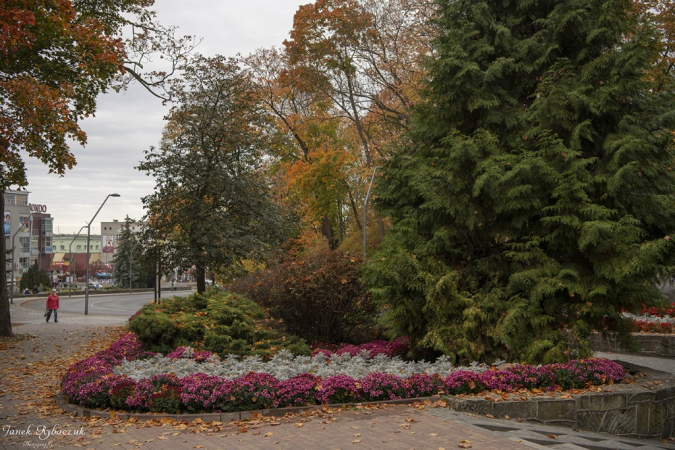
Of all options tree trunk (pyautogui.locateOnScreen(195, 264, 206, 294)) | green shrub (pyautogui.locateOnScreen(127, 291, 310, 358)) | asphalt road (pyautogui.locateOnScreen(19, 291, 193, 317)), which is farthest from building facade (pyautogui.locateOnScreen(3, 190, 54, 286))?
green shrub (pyautogui.locateOnScreen(127, 291, 310, 358))

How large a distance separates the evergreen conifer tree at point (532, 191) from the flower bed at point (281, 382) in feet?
2.88

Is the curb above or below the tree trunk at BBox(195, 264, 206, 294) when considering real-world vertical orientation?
below

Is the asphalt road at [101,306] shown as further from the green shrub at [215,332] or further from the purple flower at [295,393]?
the purple flower at [295,393]

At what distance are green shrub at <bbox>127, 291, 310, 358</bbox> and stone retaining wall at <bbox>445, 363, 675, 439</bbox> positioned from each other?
14.9ft

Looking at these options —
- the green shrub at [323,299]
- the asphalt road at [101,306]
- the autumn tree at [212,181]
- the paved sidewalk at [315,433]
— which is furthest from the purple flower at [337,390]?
the asphalt road at [101,306]

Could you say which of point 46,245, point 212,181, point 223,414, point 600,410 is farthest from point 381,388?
point 46,245

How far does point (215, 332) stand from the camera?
1105 cm

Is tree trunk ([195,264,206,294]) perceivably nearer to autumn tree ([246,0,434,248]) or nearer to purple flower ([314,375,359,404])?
autumn tree ([246,0,434,248])

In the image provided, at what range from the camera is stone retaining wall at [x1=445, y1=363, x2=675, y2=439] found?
7.57 m

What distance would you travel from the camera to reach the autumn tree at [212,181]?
20359mm

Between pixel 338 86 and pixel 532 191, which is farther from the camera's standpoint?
pixel 338 86

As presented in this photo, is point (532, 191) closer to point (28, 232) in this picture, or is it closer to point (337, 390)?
point (337, 390)

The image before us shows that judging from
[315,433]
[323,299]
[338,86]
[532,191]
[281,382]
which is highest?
[338,86]

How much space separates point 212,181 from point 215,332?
10620 millimetres
